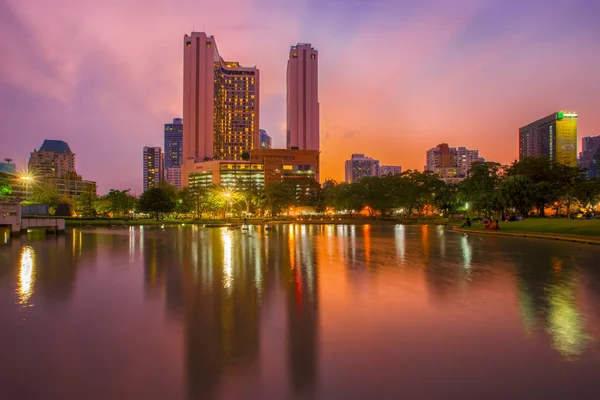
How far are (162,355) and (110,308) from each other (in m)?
3.88

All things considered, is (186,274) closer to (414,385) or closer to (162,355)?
(162,355)

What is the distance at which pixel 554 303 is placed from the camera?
8.98 metres

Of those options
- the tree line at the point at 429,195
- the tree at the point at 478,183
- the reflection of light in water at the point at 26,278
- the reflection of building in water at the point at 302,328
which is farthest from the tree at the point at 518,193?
the reflection of light in water at the point at 26,278

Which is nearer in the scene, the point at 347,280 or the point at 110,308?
the point at 110,308

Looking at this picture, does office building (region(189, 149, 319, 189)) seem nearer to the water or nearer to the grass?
the grass

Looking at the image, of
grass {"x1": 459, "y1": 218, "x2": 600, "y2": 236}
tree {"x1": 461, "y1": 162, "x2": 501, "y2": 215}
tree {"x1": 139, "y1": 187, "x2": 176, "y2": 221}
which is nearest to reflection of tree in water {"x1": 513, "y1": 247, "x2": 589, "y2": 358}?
grass {"x1": 459, "y1": 218, "x2": 600, "y2": 236}

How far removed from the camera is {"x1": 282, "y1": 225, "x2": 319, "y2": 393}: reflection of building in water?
516 centimetres

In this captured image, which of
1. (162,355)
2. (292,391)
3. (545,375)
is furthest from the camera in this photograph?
(162,355)

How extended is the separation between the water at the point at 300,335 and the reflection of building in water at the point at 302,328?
33 mm

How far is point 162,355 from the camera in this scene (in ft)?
19.4

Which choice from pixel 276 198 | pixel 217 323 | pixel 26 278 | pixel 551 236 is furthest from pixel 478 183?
pixel 26 278

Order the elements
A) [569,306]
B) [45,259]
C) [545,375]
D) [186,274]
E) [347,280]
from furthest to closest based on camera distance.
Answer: [45,259]
[186,274]
[347,280]
[569,306]
[545,375]

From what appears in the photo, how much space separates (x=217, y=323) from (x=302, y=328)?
1.86 meters

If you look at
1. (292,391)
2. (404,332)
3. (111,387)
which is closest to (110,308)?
(111,387)
